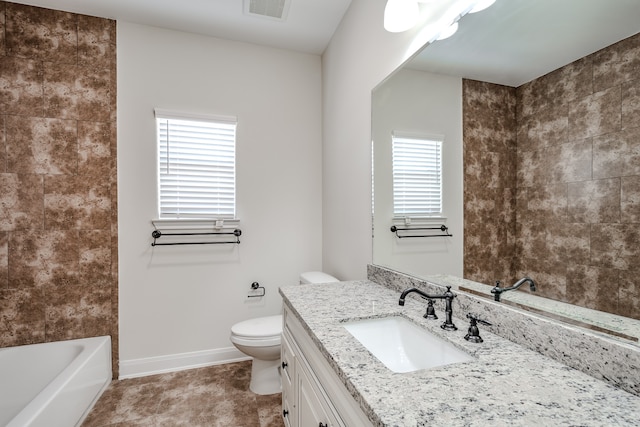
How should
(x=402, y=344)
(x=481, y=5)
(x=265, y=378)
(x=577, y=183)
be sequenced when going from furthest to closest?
(x=265, y=378) → (x=402, y=344) → (x=481, y=5) → (x=577, y=183)

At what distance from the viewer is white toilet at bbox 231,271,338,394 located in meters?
2.04

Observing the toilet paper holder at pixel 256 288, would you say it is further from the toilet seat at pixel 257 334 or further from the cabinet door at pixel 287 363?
the cabinet door at pixel 287 363

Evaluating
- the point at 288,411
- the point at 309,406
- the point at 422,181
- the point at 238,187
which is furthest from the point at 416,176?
the point at 238,187

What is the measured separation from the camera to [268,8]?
2.24m

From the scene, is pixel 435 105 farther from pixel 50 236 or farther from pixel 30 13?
pixel 30 13

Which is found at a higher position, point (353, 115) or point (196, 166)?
point (353, 115)

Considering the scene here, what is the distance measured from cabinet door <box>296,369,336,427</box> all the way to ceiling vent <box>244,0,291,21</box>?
2357mm

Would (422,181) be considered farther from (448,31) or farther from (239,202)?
(239,202)

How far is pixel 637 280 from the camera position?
74 cm

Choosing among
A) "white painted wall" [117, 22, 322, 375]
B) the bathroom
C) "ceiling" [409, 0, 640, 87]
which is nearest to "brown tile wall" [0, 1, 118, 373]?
the bathroom

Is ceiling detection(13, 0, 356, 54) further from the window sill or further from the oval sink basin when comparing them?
the oval sink basin

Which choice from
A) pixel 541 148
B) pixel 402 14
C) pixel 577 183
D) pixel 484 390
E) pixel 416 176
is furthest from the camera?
pixel 416 176

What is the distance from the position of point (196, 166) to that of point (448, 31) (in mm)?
2041

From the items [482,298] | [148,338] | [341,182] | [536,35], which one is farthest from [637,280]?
[148,338]
